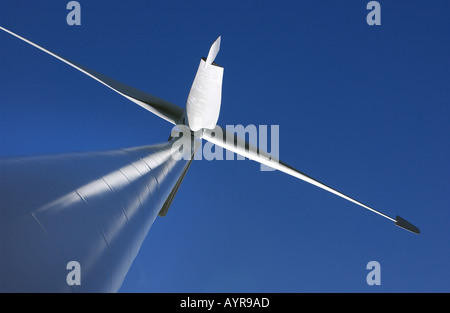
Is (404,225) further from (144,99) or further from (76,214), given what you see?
(144,99)

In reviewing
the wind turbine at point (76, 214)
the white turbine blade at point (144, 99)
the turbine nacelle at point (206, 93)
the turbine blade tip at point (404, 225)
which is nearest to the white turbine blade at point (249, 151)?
the white turbine blade at point (144, 99)

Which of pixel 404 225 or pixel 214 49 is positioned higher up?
pixel 214 49

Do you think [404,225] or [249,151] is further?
[249,151]

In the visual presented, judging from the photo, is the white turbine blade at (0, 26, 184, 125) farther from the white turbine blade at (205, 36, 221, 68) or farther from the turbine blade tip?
the turbine blade tip

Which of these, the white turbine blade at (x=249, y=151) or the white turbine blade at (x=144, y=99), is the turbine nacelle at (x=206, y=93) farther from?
the white turbine blade at (x=144, y=99)

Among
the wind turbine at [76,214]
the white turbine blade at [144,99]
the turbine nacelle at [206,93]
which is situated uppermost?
the white turbine blade at [144,99]

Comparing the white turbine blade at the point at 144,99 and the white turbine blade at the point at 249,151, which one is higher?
the white turbine blade at the point at 144,99

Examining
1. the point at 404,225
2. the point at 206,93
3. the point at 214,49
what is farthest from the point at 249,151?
the point at 214,49

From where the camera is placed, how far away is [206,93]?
540 centimetres

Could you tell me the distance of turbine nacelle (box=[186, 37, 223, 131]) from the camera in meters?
4.81

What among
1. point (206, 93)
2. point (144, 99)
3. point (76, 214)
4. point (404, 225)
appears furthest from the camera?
point (144, 99)

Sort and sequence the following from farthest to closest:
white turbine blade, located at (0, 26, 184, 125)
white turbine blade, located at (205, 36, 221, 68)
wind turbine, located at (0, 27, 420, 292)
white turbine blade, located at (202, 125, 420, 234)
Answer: white turbine blade, located at (202, 125, 420, 234) < white turbine blade, located at (0, 26, 184, 125) < white turbine blade, located at (205, 36, 221, 68) < wind turbine, located at (0, 27, 420, 292)

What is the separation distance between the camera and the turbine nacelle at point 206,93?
4.81 metres

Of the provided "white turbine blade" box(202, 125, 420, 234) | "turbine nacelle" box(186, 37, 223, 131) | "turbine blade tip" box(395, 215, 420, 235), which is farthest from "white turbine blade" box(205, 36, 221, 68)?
"turbine blade tip" box(395, 215, 420, 235)
